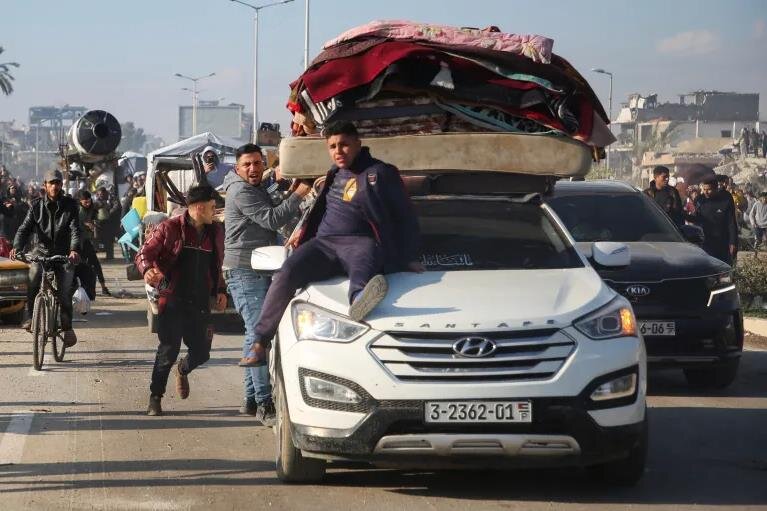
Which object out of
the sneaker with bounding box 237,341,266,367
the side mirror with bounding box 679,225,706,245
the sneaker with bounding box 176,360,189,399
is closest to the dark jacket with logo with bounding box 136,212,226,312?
the sneaker with bounding box 176,360,189,399

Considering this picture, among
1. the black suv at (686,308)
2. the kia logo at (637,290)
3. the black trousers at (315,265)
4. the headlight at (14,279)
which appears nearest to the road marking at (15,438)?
the black trousers at (315,265)

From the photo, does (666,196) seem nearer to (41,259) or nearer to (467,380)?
(41,259)

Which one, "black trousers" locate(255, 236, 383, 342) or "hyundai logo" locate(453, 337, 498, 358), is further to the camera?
"black trousers" locate(255, 236, 383, 342)

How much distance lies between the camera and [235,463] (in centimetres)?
828

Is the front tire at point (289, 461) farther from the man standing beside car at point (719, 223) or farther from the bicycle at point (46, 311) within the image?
the man standing beside car at point (719, 223)

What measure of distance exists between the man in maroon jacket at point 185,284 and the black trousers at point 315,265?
2.34 metres

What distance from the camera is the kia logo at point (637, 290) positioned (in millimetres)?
11180

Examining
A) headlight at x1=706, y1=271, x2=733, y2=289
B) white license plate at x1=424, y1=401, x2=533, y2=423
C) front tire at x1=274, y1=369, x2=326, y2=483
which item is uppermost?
headlight at x1=706, y1=271, x2=733, y2=289

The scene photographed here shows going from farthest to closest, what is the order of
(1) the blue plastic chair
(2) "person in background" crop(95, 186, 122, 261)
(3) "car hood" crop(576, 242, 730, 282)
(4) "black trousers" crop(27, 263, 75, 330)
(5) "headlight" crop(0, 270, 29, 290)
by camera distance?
(2) "person in background" crop(95, 186, 122, 261), (1) the blue plastic chair, (5) "headlight" crop(0, 270, 29, 290), (4) "black trousers" crop(27, 263, 75, 330), (3) "car hood" crop(576, 242, 730, 282)

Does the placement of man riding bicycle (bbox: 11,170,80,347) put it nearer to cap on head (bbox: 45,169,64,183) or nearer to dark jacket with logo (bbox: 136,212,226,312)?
cap on head (bbox: 45,169,64,183)

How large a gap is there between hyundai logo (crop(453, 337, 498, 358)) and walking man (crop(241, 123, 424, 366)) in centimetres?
81

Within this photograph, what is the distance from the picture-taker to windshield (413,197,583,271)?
8.07 m

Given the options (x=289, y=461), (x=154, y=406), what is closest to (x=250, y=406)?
(x=154, y=406)

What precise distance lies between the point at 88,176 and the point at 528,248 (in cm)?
2167
